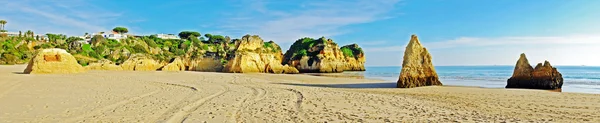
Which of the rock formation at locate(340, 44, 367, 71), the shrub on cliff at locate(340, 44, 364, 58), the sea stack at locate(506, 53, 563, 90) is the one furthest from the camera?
the shrub on cliff at locate(340, 44, 364, 58)

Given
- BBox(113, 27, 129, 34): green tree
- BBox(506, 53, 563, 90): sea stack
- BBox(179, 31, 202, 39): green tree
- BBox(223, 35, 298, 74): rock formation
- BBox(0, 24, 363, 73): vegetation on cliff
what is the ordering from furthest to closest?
BBox(179, 31, 202, 39): green tree
BBox(113, 27, 129, 34): green tree
BBox(0, 24, 363, 73): vegetation on cliff
BBox(223, 35, 298, 74): rock formation
BBox(506, 53, 563, 90): sea stack

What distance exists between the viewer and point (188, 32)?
10238 cm

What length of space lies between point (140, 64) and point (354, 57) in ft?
149

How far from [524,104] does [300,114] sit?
6.88 metres

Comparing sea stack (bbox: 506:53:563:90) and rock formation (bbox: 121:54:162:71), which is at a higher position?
rock formation (bbox: 121:54:162:71)

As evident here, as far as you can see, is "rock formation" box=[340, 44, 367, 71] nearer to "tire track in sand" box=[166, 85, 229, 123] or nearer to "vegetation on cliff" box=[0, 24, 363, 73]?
"vegetation on cliff" box=[0, 24, 363, 73]

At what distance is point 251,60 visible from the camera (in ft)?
145

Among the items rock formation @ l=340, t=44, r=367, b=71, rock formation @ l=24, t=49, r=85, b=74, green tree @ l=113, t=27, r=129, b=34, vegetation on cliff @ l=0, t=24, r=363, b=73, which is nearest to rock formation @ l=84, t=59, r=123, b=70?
vegetation on cliff @ l=0, t=24, r=363, b=73

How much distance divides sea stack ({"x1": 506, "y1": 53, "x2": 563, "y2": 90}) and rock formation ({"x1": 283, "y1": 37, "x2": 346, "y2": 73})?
134 feet

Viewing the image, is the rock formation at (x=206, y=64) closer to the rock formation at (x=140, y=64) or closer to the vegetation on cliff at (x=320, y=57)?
the rock formation at (x=140, y=64)

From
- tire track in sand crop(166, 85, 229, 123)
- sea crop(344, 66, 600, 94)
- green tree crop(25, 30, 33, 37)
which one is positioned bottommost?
tire track in sand crop(166, 85, 229, 123)

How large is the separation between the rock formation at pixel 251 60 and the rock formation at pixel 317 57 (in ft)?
33.4

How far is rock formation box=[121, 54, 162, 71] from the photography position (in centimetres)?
4176

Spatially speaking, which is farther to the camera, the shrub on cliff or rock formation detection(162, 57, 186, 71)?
the shrub on cliff
